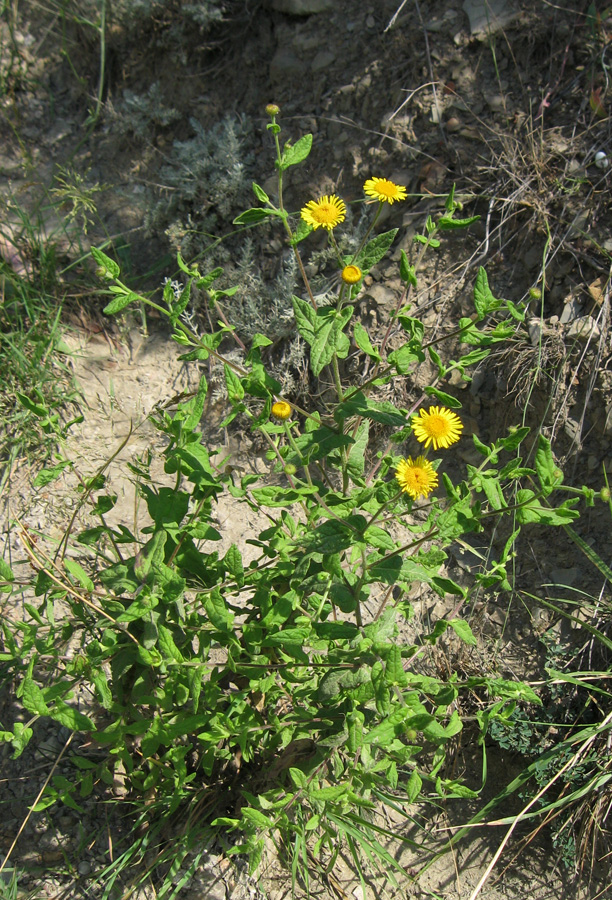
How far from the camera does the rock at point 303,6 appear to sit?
369 centimetres

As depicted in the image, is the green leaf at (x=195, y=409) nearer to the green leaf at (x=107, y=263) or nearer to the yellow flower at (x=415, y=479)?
the green leaf at (x=107, y=263)

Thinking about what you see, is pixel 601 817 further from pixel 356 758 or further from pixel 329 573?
pixel 329 573

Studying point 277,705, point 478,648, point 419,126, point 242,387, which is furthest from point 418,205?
point 277,705

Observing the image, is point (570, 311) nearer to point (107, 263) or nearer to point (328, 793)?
point (107, 263)

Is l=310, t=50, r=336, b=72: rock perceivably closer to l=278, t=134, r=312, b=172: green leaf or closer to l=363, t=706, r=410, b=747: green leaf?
l=278, t=134, r=312, b=172: green leaf

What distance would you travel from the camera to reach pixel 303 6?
3729mm

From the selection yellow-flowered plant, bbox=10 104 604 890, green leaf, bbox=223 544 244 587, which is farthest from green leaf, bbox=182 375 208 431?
green leaf, bbox=223 544 244 587

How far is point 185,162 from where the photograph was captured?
381 cm

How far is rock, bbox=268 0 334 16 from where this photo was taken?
3.69 m

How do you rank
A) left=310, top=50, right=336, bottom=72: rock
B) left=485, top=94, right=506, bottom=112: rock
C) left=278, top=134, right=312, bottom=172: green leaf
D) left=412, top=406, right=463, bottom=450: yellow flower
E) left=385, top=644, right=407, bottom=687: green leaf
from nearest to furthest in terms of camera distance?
1. left=385, top=644, right=407, bottom=687: green leaf
2. left=278, top=134, right=312, bottom=172: green leaf
3. left=412, top=406, right=463, bottom=450: yellow flower
4. left=485, top=94, right=506, bottom=112: rock
5. left=310, top=50, right=336, bottom=72: rock

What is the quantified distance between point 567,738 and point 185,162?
10.8 feet

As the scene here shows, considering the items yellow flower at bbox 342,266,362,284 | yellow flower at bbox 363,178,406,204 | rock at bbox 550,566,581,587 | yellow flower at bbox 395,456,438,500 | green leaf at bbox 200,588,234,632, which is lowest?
rock at bbox 550,566,581,587

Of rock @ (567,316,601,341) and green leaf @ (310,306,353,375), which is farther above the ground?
green leaf @ (310,306,353,375)

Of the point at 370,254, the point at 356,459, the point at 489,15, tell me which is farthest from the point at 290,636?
the point at 489,15
